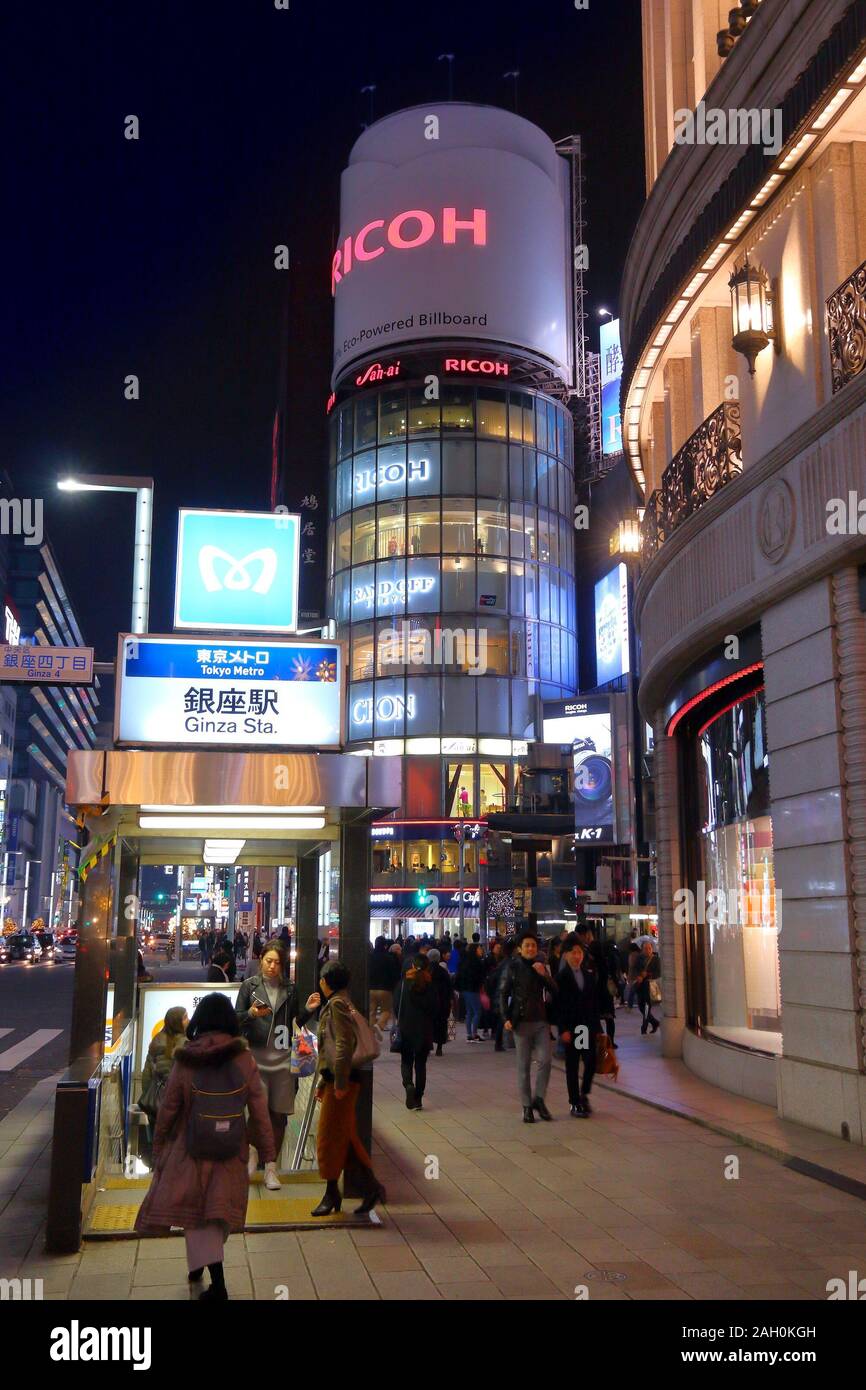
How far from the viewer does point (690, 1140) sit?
11109 millimetres

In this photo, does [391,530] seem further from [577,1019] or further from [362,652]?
[577,1019]

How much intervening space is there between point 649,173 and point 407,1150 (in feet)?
49.5

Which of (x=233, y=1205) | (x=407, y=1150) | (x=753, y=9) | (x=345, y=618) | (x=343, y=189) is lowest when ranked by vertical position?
(x=407, y=1150)

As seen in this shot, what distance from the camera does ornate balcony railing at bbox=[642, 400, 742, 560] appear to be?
13609 mm

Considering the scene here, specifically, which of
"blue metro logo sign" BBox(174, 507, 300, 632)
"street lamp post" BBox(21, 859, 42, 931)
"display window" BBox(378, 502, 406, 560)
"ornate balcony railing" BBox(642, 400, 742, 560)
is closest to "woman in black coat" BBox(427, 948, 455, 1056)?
"ornate balcony railing" BBox(642, 400, 742, 560)

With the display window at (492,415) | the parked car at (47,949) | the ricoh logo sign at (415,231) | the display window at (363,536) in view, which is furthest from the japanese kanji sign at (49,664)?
the ricoh logo sign at (415,231)

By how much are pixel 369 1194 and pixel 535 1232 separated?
1161 millimetres

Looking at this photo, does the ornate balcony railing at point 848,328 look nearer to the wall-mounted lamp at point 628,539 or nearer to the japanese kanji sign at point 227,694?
the japanese kanji sign at point 227,694

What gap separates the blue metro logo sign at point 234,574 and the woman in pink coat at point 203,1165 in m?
4.67

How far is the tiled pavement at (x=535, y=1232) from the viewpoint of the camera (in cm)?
651

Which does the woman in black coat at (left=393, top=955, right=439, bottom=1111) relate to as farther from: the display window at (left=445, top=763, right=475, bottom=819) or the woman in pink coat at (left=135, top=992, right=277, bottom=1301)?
the display window at (left=445, top=763, right=475, bottom=819)

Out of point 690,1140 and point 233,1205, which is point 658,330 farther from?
point 233,1205

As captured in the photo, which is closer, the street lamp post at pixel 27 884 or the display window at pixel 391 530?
the display window at pixel 391 530
